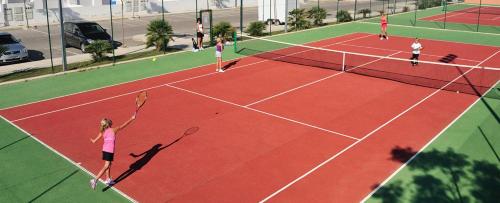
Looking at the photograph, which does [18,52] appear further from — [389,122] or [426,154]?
[426,154]

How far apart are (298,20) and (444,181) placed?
2721cm

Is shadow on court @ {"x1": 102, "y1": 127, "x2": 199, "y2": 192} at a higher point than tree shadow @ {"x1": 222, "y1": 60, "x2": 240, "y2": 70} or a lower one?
lower

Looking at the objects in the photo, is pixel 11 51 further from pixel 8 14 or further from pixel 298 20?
pixel 298 20

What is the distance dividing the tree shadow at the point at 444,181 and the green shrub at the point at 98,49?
17185mm

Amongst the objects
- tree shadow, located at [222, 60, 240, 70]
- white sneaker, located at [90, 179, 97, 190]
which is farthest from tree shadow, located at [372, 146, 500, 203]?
tree shadow, located at [222, 60, 240, 70]

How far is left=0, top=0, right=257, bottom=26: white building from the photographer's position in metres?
42.5

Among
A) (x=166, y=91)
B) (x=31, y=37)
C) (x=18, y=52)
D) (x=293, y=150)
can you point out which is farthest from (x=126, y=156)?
(x=31, y=37)

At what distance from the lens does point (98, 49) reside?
24734 millimetres

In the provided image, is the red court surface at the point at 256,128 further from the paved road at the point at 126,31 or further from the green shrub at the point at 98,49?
the paved road at the point at 126,31

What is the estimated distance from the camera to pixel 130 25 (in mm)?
42812

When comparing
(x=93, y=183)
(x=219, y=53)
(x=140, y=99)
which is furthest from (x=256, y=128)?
(x=219, y=53)

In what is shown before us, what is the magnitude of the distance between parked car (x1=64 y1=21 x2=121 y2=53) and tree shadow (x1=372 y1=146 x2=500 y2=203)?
21.1 meters

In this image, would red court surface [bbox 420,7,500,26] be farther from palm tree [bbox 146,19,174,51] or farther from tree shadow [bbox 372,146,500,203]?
tree shadow [bbox 372,146,500,203]

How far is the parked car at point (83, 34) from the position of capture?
93.1 feet
